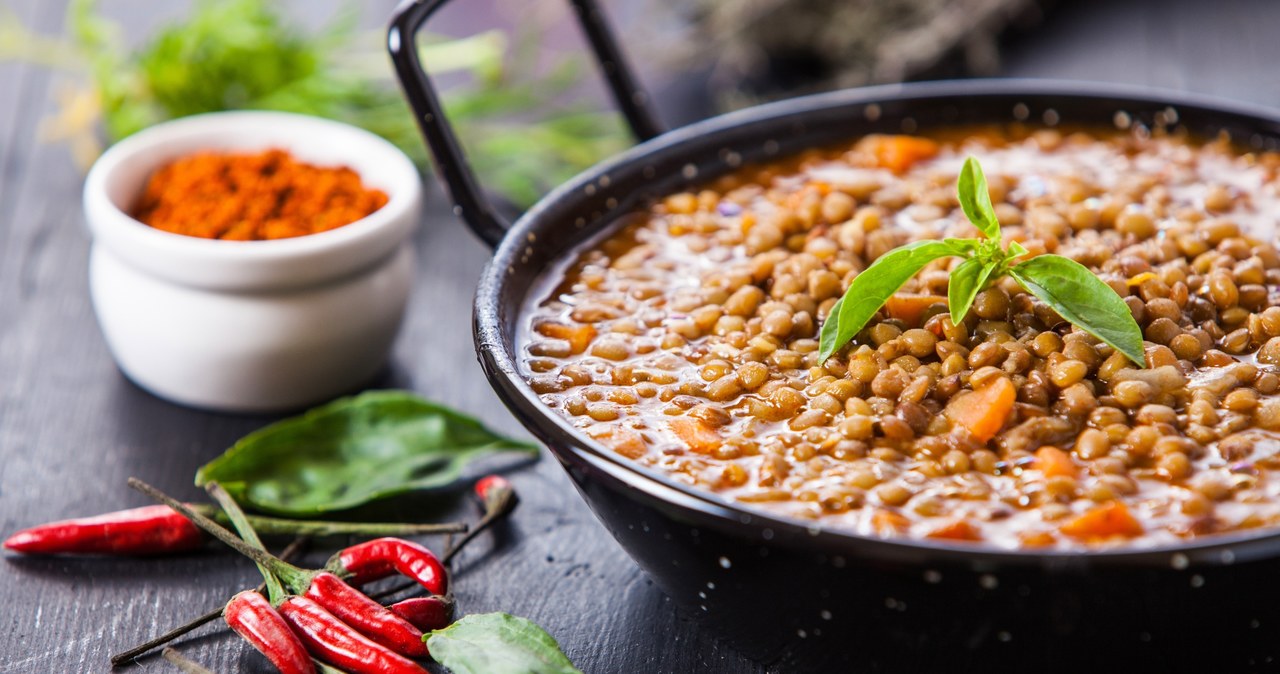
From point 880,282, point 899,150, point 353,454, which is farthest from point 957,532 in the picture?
point 353,454

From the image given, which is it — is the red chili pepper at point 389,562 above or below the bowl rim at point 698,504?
below

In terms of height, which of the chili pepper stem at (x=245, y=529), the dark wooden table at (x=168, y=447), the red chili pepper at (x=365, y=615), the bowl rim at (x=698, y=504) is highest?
the bowl rim at (x=698, y=504)

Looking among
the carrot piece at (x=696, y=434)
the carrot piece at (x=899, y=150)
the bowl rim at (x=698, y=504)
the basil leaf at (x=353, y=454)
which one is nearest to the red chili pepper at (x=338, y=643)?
the basil leaf at (x=353, y=454)

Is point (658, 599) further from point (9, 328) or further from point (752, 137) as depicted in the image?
point (9, 328)

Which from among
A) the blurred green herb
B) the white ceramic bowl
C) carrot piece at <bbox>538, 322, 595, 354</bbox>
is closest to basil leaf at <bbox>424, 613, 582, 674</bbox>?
carrot piece at <bbox>538, 322, 595, 354</bbox>

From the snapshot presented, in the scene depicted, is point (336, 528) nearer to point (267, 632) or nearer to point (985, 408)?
point (267, 632)

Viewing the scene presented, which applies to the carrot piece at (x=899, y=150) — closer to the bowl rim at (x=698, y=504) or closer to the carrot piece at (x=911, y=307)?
the bowl rim at (x=698, y=504)

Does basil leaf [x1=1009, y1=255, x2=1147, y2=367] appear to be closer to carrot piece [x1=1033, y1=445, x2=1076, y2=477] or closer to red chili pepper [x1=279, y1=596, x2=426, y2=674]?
carrot piece [x1=1033, y1=445, x2=1076, y2=477]

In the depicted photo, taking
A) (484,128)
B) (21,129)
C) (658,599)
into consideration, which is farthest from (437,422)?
(21,129)
